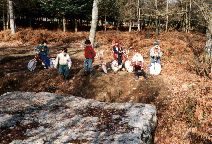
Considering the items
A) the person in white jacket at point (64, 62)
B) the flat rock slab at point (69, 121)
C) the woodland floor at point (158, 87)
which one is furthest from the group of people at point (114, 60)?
the flat rock slab at point (69, 121)

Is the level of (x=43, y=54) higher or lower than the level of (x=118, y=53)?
lower

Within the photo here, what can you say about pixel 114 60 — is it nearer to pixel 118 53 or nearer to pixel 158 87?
pixel 118 53

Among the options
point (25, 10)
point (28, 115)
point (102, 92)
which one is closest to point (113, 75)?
point (102, 92)

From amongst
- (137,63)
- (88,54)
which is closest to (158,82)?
(137,63)

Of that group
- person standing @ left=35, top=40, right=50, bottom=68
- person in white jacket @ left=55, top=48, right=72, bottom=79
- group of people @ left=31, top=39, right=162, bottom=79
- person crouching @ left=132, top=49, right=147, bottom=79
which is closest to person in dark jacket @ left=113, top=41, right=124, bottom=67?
group of people @ left=31, top=39, right=162, bottom=79

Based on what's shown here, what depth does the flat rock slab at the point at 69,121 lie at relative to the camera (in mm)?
9430

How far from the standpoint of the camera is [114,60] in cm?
1986

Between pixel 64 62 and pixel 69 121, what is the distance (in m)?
8.03

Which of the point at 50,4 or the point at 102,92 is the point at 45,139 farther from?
the point at 50,4

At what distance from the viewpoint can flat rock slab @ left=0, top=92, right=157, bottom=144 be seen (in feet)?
30.9

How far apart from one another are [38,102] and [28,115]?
1.51m

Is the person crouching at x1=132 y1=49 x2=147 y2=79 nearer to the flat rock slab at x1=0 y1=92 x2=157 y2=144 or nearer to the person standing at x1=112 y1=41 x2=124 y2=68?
the person standing at x1=112 y1=41 x2=124 y2=68

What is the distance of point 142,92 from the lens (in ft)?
56.2

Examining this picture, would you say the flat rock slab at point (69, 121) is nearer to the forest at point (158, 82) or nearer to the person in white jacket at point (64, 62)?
the forest at point (158, 82)
